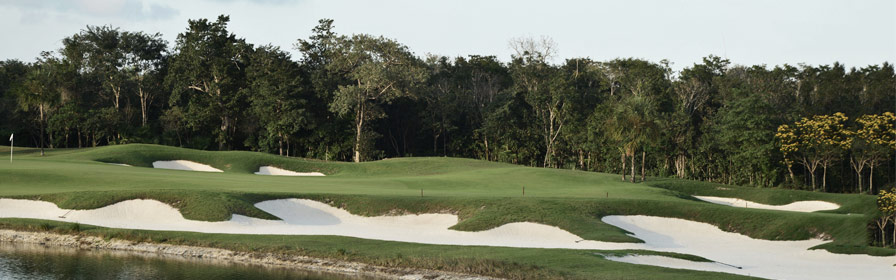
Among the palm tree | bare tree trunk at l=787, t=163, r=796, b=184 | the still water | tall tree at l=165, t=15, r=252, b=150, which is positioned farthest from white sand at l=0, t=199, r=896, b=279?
tall tree at l=165, t=15, r=252, b=150

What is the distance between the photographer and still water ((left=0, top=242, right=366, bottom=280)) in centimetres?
2394

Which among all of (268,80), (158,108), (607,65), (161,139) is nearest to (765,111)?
(607,65)

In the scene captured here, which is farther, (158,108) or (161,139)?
(158,108)

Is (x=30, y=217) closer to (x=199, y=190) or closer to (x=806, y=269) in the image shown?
(x=199, y=190)

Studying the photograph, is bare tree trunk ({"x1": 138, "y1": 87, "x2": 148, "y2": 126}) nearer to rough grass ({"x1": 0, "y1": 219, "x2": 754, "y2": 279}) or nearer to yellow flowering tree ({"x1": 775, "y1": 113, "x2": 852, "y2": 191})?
rough grass ({"x1": 0, "y1": 219, "x2": 754, "y2": 279})

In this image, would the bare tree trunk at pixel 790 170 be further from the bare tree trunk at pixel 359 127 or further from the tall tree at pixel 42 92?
the tall tree at pixel 42 92

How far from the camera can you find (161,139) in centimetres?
8844

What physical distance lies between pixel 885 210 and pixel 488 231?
682 inches

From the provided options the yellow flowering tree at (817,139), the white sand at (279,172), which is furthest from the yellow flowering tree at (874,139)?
the white sand at (279,172)

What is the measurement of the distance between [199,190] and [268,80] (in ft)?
158

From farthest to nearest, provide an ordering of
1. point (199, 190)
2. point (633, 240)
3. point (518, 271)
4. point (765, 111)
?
point (765, 111) < point (199, 190) < point (633, 240) < point (518, 271)

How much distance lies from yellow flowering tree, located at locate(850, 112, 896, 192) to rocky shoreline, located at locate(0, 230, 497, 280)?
5638 cm

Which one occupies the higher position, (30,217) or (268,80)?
(268,80)

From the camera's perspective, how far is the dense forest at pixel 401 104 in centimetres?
7856
